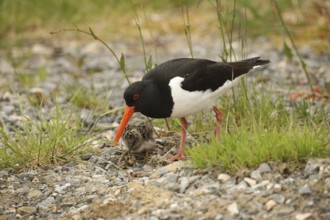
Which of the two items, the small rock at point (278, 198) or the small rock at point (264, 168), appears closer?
the small rock at point (278, 198)

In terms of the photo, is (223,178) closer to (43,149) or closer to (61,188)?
(61,188)

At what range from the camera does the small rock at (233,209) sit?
3.88m

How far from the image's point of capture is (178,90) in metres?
4.92

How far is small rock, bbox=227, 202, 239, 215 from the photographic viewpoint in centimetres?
388

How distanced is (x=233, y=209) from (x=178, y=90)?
4.28 feet

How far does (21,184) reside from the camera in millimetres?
4793

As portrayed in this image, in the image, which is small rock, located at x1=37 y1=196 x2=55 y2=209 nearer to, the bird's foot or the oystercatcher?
the oystercatcher

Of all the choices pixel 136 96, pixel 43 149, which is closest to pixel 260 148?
pixel 136 96

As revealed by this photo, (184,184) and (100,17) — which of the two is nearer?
(184,184)

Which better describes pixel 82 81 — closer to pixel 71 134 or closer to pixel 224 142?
pixel 71 134

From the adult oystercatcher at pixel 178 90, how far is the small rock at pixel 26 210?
0.91 meters

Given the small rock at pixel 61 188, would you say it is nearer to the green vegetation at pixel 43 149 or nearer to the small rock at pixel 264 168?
the green vegetation at pixel 43 149

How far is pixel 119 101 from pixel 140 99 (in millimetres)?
2254

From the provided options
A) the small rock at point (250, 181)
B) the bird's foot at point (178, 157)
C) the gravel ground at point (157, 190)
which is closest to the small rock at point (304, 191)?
the gravel ground at point (157, 190)
